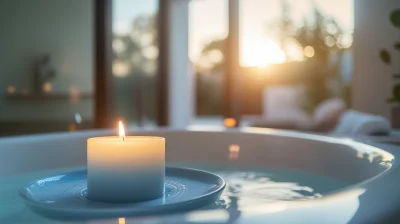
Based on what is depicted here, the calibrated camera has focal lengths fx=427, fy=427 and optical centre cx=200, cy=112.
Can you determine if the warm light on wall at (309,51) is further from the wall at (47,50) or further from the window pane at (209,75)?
the wall at (47,50)

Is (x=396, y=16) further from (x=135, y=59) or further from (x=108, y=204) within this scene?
(x=108, y=204)

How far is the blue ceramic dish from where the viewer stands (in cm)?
61

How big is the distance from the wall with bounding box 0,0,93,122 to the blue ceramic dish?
230 centimetres

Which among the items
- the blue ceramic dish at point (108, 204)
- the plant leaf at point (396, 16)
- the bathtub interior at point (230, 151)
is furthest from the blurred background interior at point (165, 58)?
the blue ceramic dish at point (108, 204)

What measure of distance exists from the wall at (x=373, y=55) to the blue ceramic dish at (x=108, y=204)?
8.34ft

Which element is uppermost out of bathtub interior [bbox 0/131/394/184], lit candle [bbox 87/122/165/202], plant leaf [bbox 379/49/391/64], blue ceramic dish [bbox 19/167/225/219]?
plant leaf [bbox 379/49/391/64]

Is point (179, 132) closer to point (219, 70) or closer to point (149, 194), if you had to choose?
point (149, 194)

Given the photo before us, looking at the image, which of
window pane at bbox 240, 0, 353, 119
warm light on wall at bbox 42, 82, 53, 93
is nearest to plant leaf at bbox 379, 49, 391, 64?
warm light on wall at bbox 42, 82, 53, 93

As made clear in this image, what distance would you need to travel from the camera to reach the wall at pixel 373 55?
3008 millimetres

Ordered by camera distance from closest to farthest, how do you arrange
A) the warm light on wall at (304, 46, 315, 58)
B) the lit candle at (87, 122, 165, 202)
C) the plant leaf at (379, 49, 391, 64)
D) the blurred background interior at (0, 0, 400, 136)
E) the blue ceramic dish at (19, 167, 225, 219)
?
the blue ceramic dish at (19, 167, 225, 219) → the lit candle at (87, 122, 165, 202) → the plant leaf at (379, 49, 391, 64) → the blurred background interior at (0, 0, 400, 136) → the warm light on wall at (304, 46, 315, 58)

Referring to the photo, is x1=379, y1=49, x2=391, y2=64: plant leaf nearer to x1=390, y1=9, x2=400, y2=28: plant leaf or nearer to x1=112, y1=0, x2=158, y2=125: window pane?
x1=390, y1=9, x2=400, y2=28: plant leaf

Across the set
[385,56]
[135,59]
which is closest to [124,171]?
[385,56]

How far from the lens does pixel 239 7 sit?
399 cm

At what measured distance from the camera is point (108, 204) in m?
0.70
